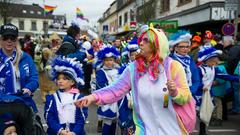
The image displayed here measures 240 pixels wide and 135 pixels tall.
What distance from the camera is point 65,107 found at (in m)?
4.66

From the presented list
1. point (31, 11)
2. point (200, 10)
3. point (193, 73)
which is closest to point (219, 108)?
point (193, 73)

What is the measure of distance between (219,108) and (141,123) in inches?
223

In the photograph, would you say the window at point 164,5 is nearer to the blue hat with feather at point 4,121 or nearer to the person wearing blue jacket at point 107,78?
the person wearing blue jacket at point 107,78

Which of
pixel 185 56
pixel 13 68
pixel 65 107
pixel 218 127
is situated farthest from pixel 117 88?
pixel 218 127

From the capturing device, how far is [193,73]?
246 inches

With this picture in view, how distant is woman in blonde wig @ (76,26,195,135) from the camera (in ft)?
10.7

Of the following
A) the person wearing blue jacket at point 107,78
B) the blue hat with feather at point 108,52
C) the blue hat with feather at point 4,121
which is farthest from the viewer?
the blue hat with feather at point 108,52

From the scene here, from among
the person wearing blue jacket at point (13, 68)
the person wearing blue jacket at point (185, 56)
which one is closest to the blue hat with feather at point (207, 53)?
the person wearing blue jacket at point (185, 56)

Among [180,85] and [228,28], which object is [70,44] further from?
[228,28]

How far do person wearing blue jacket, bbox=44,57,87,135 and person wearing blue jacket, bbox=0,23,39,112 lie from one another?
0.85 feet

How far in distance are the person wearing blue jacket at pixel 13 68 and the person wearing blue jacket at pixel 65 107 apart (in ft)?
0.85

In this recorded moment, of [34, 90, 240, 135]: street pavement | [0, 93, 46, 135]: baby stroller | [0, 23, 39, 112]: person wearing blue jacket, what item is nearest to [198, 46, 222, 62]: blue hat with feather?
[34, 90, 240, 135]: street pavement

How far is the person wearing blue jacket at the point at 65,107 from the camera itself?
4.62 metres

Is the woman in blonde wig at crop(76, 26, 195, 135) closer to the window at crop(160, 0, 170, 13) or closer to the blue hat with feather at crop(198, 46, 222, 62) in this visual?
the blue hat with feather at crop(198, 46, 222, 62)
